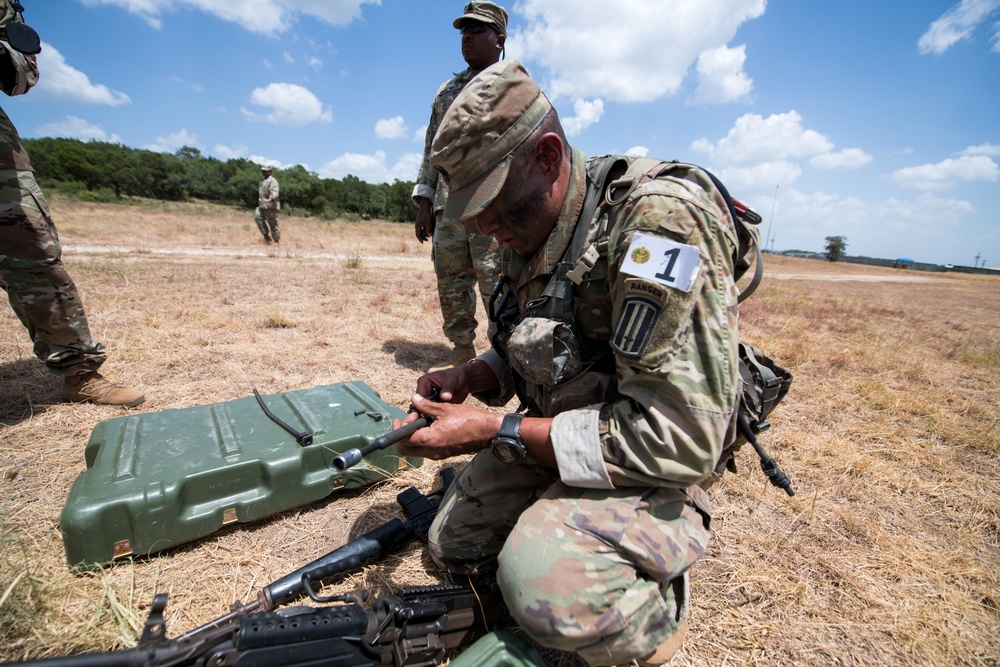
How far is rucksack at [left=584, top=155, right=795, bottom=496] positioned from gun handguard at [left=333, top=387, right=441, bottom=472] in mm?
734

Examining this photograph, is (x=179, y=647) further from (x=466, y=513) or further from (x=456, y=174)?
(x=456, y=174)

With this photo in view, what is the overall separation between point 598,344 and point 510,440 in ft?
1.59

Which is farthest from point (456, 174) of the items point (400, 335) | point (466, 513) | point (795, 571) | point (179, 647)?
point (400, 335)

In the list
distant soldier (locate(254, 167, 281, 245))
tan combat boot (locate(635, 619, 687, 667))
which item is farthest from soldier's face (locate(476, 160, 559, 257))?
distant soldier (locate(254, 167, 281, 245))

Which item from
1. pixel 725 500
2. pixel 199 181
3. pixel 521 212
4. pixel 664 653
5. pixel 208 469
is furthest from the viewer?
pixel 199 181

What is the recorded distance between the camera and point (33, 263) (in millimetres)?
2844

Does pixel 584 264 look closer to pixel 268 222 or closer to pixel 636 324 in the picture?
pixel 636 324

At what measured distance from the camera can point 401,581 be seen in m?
1.94

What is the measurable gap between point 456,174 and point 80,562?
198cm

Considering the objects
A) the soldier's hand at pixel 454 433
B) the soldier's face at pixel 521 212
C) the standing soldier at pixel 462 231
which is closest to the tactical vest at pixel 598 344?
the soldier's face at pixel 521 212

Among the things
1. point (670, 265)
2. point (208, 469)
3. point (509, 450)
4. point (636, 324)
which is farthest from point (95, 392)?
point (670, 265)

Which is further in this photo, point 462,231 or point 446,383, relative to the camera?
point 462,231

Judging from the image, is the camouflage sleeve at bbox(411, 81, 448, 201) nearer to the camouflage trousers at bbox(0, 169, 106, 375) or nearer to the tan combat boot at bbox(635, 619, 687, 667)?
the camouflage trousers at bbox(0, 169, 106, 375)

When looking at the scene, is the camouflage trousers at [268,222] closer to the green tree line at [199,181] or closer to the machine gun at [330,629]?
the machine gun at [330,629]
